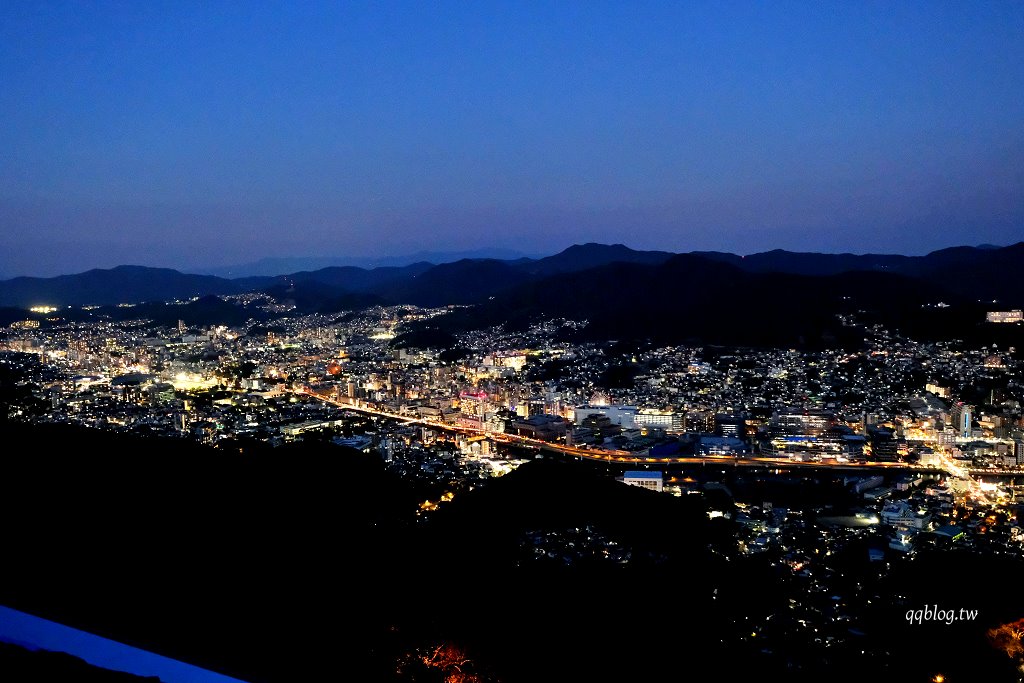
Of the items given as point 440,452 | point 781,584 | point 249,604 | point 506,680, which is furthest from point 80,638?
point 440,452

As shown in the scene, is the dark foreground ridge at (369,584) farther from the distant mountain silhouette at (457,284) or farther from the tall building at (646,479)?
the distant mountain silhouette at (457,284)

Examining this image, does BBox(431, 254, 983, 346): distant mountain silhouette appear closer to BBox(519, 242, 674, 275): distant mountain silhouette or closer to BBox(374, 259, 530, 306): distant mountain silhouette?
BBox(374, 259, 530, 306): distant mountain silhouette

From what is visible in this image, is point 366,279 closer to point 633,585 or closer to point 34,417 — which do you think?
point 34,417

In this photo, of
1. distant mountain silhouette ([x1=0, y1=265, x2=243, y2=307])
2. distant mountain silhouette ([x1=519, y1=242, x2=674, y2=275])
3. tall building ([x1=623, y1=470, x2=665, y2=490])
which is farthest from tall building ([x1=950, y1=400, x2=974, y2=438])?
distant mountain silhouette ([x1=0, y1=265, x2=243, y2=307])

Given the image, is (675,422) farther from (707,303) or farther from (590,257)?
(590,257)

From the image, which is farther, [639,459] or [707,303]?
[707,303]

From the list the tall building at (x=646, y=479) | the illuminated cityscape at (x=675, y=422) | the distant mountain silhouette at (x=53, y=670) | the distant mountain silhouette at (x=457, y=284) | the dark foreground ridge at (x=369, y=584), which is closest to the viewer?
the distant mountain silhouette at (x=53, y=670)

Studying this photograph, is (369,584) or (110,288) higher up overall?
(110,288)

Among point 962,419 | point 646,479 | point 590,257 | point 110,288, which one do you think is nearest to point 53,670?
point 646,479

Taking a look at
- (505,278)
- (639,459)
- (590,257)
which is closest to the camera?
(639,459)

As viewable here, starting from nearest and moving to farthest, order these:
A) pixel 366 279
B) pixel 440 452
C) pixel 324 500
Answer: pixel 324 500 < pixel 440 452 < pixel 366 279

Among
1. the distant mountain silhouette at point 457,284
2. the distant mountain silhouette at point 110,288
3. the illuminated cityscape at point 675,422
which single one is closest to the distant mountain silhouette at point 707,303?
the illuminated cityscape at point 675,422
